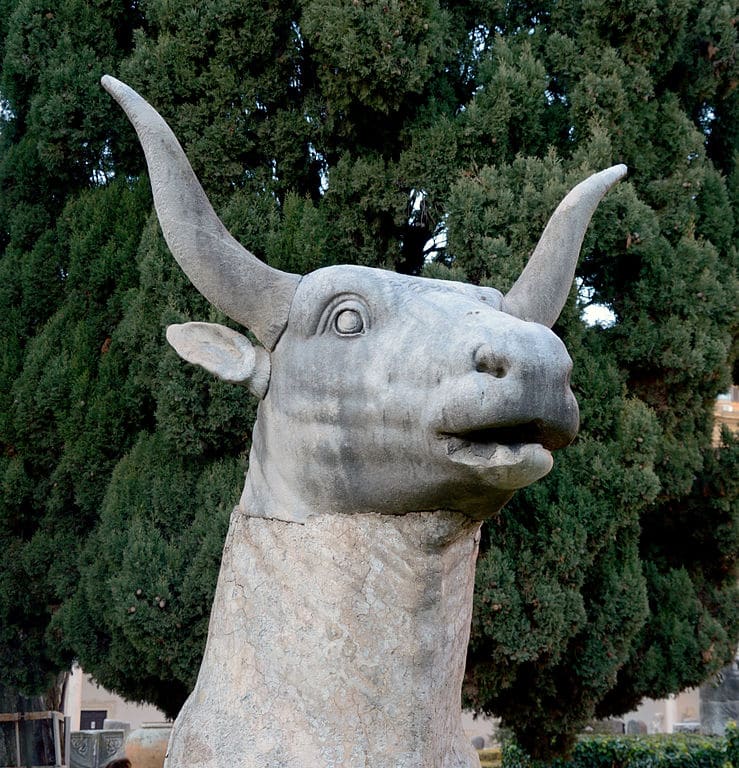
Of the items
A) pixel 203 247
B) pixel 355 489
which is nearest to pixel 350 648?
pixel 355 489

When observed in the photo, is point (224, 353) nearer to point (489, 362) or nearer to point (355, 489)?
point (355, 489)

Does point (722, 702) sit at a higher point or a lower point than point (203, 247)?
lower

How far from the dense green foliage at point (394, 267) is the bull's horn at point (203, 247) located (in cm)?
306

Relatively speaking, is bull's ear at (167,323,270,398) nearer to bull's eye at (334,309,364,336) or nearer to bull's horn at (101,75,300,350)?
bull's horn at (101,75,300,350)

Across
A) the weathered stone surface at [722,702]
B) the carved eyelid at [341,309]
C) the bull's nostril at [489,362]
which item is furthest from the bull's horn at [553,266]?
the weathered stone surface at [722,702]

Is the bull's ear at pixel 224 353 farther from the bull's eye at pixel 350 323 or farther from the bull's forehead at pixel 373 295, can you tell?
the bull's eye at pixel 350 323

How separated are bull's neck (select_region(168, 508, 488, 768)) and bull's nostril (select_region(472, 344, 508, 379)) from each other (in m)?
0.40

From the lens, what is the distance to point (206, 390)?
18.7 ft

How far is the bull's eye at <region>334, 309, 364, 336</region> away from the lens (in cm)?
246

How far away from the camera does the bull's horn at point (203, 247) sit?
2539 millimetres

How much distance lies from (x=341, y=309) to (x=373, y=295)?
3.4 inches

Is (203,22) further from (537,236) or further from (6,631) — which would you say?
(6,631)

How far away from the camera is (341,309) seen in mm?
2484

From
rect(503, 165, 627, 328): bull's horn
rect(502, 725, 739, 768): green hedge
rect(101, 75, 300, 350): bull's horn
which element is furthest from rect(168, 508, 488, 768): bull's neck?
rect(502, 725, 739, 768): green hedge
